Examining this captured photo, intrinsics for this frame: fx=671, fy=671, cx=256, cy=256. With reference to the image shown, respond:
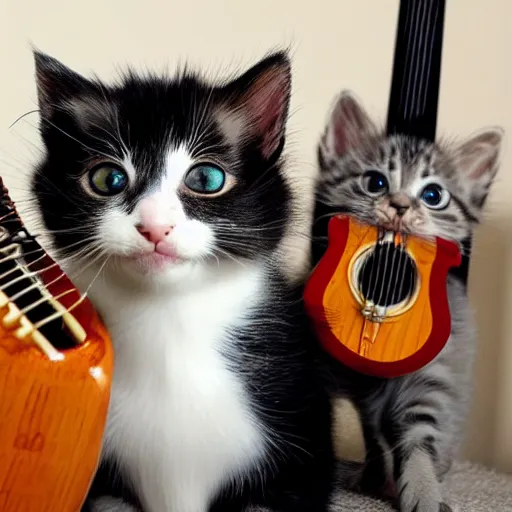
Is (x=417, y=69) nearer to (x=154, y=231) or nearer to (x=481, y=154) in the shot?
(x=481, y=154)

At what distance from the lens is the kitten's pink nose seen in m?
0.48

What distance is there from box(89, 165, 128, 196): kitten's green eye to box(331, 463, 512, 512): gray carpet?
1.16 ft

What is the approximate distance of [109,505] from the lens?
57cm

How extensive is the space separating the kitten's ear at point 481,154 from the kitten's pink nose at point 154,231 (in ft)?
1.39

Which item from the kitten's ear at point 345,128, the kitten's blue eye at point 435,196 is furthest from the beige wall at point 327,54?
the kitten's blue eye at point 435,196

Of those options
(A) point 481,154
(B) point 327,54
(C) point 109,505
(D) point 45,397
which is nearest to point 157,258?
(D) point 45,397

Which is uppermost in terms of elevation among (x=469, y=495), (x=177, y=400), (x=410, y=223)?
(x=410, y=223)

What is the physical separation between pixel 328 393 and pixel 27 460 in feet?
1.07

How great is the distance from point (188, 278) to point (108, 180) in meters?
0.10

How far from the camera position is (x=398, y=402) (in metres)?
0.69

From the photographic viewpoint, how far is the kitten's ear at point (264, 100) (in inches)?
21.8

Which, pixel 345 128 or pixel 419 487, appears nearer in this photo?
pixel 419 487

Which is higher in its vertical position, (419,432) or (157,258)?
(157,258)

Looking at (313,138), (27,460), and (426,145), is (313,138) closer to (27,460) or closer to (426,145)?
(426,145)
